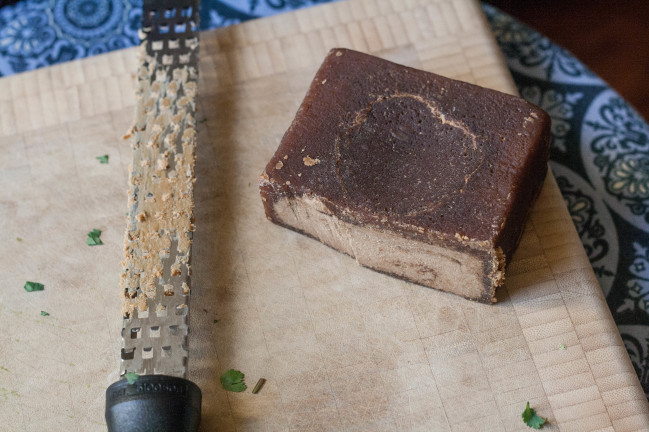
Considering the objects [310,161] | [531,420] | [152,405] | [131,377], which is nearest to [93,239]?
[131,377]

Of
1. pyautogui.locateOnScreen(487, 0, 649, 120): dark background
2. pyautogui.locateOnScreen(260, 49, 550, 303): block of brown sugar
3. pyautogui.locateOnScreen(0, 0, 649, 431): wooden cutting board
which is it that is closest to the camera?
pyautogui.locateOnScreen(260, 49, 550, 303): block of brown sugar

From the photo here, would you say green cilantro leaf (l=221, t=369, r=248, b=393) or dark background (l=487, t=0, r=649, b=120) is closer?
green cilantro leaf (l=221, t=369, r=248, b=393)

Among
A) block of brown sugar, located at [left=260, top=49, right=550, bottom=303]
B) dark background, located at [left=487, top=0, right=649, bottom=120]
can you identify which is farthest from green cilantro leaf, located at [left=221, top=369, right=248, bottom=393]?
dark background, located at [left=487, top=0, right=649, bottom=120]

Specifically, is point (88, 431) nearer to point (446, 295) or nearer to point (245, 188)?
point (245, 188)

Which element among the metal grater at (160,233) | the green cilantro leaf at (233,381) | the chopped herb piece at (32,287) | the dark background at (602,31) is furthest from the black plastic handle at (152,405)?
the dark background at (602,31)

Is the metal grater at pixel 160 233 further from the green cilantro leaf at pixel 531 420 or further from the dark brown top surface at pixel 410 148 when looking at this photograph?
the green cilantro leaf at pixel 531 420

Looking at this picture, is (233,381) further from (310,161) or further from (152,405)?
(310,161)

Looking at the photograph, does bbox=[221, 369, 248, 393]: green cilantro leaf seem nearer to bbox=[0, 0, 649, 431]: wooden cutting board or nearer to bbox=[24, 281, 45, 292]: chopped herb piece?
bbox=[0, 0, 649, 431]: wooden cutting board
